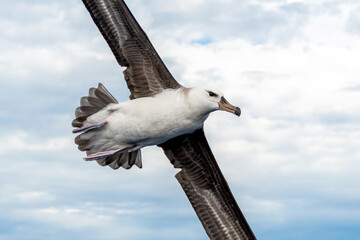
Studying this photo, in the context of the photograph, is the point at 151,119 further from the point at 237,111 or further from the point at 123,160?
the point at 123,160

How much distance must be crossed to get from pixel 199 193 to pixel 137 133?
262 cm

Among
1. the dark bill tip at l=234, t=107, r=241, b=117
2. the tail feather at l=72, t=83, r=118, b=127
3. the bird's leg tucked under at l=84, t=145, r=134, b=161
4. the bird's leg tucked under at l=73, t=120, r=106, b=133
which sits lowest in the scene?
the bird's leg tucked under at l=84, t=145, r=134, b=161

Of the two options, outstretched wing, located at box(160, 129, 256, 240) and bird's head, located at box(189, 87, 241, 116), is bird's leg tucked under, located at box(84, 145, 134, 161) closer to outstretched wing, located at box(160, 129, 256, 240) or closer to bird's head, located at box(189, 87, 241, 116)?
outstretched wing, located at box(160, 129, 256, 240)

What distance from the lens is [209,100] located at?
13.3 m

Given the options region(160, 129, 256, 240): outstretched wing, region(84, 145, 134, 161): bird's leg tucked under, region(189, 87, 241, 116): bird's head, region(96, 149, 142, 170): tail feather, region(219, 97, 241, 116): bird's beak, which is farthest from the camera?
region(96, 149, 142, 170): tail feather

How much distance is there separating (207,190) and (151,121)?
2.79 metres

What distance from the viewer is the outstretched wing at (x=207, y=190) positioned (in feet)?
48.2

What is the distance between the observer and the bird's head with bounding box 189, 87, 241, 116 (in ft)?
43.1

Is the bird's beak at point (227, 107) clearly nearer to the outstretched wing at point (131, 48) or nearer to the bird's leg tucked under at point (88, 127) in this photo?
the outstretched wing at point (131, 48)

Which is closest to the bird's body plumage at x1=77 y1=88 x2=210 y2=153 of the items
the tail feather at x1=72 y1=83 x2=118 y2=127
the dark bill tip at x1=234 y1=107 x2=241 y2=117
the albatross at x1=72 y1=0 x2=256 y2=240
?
the albatross at x1=72 y1=0 x2=256 y2=240

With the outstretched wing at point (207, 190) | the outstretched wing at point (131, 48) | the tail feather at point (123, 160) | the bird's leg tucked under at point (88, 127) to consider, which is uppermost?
the outstretched wing at point (131, 48)

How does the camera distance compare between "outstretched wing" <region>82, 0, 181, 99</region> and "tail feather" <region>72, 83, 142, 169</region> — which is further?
"tail feather" <region>72, 83, 142, 169</region>

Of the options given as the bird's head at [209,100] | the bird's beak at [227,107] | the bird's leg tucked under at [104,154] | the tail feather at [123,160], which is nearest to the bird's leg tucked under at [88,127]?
the bird's leg tucked under at [104,154]

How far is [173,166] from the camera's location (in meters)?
14.8
